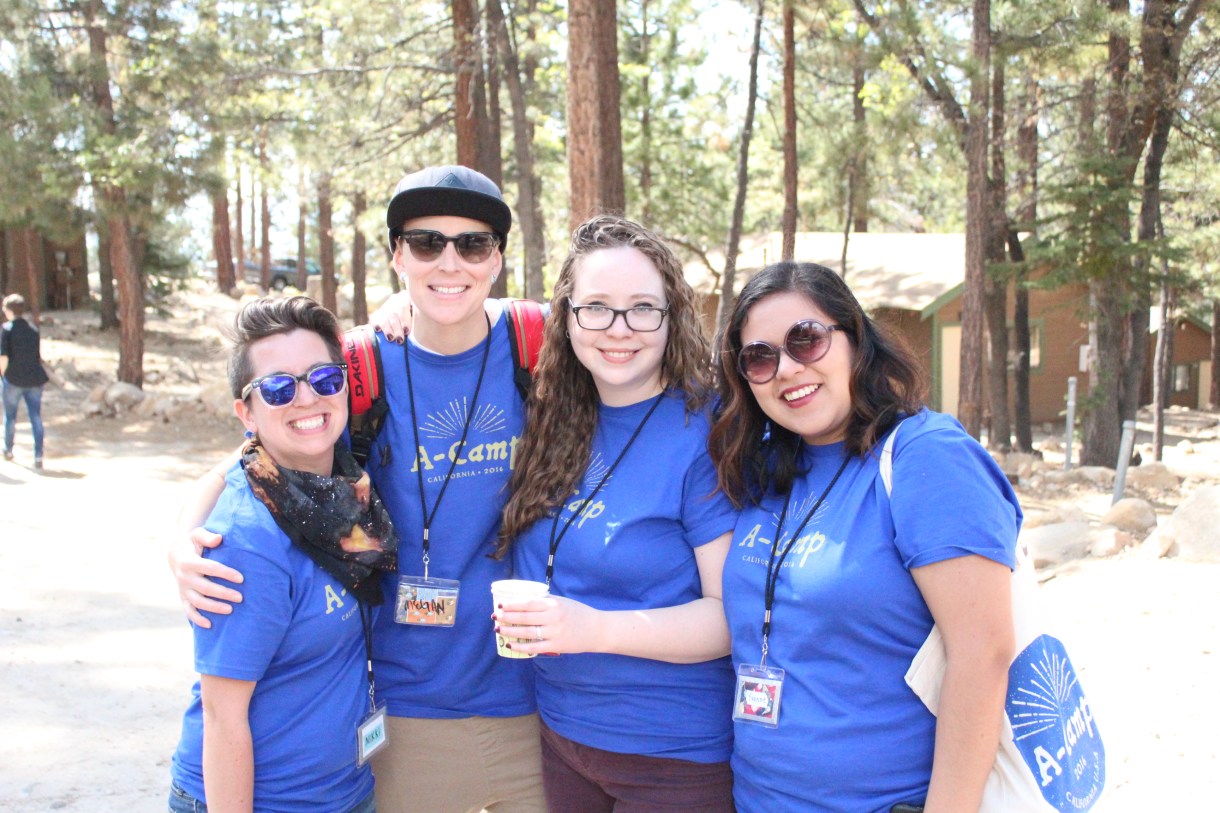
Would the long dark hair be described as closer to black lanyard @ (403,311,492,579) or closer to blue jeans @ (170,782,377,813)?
black lanyard @ (403,311,492,579)

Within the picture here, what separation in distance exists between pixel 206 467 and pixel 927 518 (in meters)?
13.6

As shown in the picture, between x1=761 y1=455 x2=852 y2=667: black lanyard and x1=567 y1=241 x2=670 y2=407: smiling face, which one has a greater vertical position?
x1=567 y1=241 x2=670 y2=407: smiling face

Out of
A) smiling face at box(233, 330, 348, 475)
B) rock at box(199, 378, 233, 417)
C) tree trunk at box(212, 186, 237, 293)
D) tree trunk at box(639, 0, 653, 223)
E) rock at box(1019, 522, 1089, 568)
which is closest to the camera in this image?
smiling face at box(233, 330, 348, 475)

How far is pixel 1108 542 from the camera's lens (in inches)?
315

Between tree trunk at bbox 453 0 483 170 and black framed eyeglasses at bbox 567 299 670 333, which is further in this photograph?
tree trunk at bbox 453 0 483 170

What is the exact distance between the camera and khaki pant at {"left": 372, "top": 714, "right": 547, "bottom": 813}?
2539 millimetres

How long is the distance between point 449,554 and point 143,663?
14.7 ft

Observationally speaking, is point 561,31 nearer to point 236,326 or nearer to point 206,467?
point 206,467

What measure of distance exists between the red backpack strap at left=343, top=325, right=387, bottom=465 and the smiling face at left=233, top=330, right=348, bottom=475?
178 mm

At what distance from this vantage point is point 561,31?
18109 mm

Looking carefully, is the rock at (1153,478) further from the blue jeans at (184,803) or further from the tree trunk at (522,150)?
the blue jeans at (184,803)

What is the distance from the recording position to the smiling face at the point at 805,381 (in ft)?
6.93

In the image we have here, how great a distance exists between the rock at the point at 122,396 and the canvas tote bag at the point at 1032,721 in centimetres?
1798

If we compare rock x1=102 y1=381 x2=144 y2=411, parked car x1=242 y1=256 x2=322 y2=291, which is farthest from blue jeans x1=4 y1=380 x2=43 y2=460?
parked car x1=242 y1=256 x2=322 y2=291
